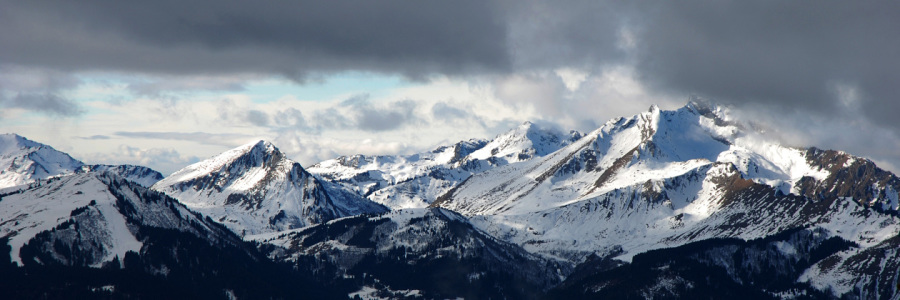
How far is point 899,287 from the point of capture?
153 metres

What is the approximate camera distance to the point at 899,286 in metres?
154

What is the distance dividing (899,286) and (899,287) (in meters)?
0.41
